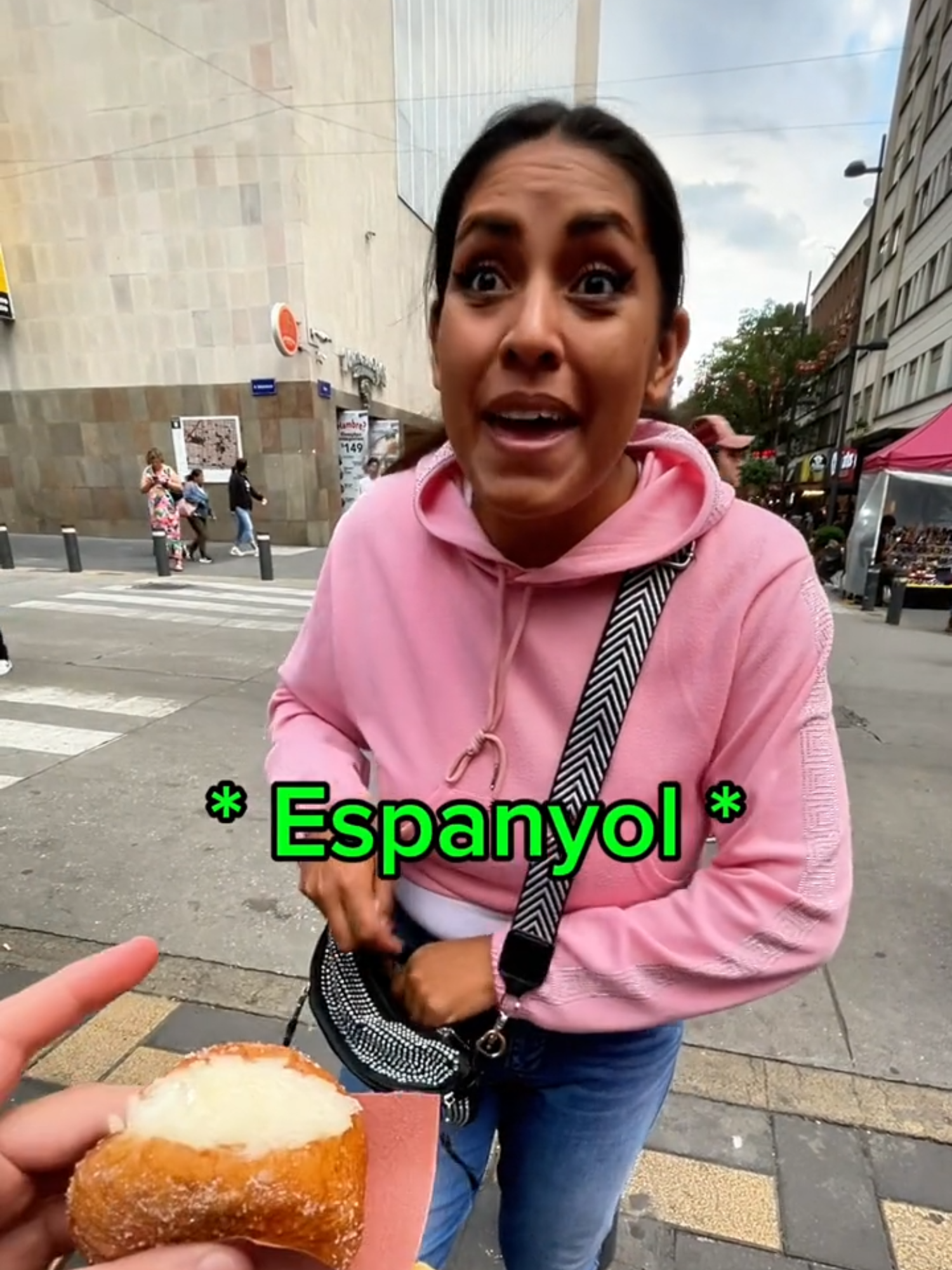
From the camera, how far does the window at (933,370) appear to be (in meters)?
23.8

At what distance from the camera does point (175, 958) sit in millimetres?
2875

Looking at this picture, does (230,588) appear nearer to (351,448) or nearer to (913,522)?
(351,448)

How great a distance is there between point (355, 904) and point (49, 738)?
462 centimetres

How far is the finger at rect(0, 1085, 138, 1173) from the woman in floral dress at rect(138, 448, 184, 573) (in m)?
11.9

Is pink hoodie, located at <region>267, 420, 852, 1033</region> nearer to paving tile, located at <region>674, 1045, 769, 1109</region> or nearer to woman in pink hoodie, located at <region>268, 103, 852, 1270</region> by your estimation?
woman in pink hoodie, located at <region>268, 103, 852, 1270</region>

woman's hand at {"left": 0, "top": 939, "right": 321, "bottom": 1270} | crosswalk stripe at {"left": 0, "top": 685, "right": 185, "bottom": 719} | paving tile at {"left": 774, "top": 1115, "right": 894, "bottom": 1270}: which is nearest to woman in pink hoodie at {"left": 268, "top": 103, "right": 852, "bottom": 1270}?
woman's hand at {"left": 0, "top": 939, "right": 321, "bottom": 1270}

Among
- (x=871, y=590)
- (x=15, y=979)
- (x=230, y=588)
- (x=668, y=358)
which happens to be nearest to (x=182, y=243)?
(x=230, y=588)

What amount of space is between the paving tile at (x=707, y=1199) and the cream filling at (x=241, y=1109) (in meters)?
1.42

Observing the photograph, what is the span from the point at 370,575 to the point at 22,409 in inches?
695

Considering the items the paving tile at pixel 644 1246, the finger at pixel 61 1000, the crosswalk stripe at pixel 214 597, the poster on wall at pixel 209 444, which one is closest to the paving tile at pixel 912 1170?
the paving tile at pixel 644 1246

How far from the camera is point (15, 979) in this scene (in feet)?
8.80

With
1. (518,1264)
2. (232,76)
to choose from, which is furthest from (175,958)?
(232,76)

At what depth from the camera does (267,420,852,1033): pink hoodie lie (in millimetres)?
957

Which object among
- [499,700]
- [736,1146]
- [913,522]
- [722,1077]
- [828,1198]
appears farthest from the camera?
[913,522]
